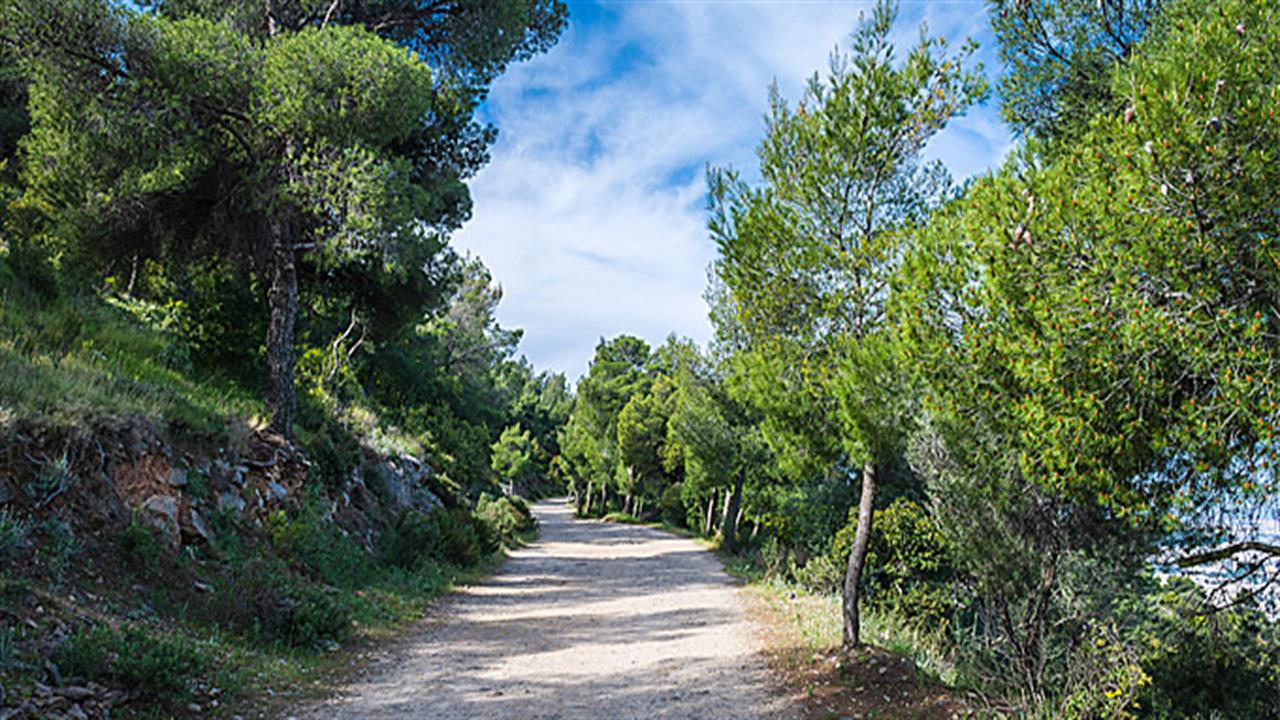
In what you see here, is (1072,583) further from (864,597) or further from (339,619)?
(339,619)

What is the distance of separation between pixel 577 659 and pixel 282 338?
25.4 ft

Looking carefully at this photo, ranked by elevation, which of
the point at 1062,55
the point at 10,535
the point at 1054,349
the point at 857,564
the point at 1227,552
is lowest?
the point at 10,535

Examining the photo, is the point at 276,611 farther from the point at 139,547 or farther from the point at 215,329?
the point at 215,329

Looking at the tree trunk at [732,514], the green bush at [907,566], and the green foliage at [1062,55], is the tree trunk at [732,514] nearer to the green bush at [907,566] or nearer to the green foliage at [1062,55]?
the green bush at [907,566]

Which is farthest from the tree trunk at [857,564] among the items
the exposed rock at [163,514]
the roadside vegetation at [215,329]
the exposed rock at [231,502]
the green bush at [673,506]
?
the green bush at [673,506]

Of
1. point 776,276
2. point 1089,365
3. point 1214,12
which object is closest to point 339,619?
point 776,276

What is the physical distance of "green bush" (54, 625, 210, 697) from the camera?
4.99 metres

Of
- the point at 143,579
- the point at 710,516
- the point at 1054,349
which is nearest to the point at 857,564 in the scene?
the point at 1054,349

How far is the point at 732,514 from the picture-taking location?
2220cm

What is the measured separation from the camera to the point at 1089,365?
4742 mm

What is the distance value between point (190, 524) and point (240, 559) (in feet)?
2.33

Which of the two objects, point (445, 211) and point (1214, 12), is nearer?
point (1214, 12)

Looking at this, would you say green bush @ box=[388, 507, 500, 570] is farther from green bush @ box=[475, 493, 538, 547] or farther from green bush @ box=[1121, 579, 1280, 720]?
green bush @ box=[1121, 579, 1280, 720]

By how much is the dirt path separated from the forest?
89 centimetres
